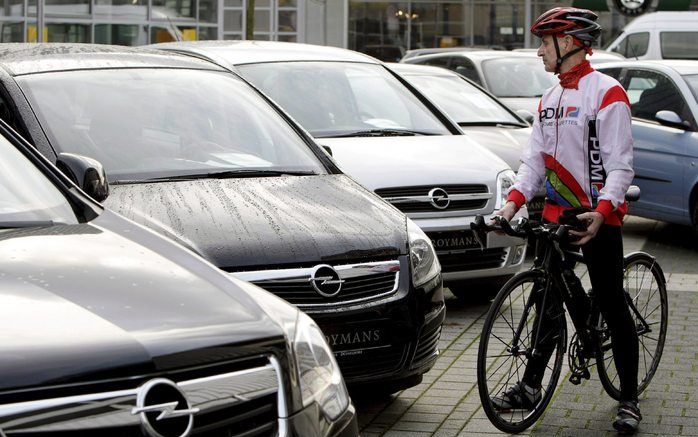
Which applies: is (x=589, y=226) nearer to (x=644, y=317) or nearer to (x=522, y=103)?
(x=644, y=317)

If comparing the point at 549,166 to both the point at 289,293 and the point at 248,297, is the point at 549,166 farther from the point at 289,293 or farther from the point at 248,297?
the point at 248,297

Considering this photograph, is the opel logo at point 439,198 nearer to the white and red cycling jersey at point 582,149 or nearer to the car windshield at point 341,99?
the car windshield at point 341,99

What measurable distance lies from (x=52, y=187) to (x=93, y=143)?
6.26 feet

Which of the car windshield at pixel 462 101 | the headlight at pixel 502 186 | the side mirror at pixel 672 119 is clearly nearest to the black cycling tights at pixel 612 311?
the headlight at pixel 502 186

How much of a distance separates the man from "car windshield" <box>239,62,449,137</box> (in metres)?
3.35

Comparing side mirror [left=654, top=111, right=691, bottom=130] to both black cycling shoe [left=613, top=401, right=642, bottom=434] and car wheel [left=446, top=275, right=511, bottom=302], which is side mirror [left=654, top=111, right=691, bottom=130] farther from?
black cycling shoe [left=613, top=401, right=642, bottom=434]

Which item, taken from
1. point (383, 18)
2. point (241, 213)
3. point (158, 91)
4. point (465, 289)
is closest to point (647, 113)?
point (465, 289)

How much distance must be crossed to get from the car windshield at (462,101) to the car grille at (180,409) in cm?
908

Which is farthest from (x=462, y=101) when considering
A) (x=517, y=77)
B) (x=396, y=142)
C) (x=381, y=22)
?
(x=381, y=22)

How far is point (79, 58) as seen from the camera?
275 inches

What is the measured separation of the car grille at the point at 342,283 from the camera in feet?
18.2

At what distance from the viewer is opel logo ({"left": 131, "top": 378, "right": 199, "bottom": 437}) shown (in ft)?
9.94

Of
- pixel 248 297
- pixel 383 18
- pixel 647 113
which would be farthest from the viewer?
pixel 383 18

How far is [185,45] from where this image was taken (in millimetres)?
10164
